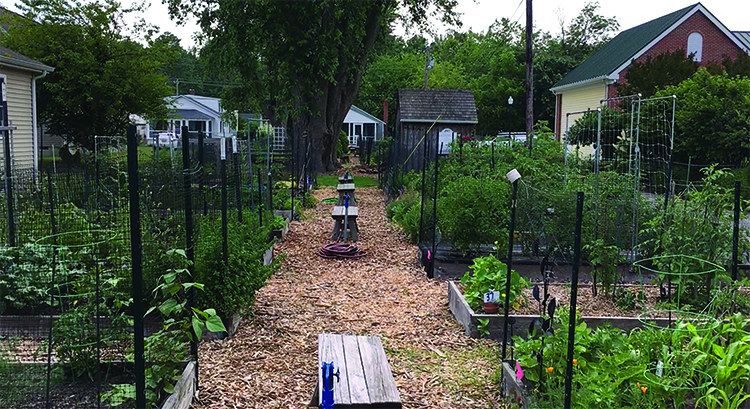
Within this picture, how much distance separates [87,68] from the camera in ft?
71.7

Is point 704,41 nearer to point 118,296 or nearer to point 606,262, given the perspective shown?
point 606,262

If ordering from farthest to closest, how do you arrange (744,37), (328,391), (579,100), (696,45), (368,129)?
1. (368,129)
2. (579,100)
3. (744,37)
4. (696,45)
5. (328,391)

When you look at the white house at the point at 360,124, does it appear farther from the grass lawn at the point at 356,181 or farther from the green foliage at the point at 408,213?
the green foliage at the point at 408,213

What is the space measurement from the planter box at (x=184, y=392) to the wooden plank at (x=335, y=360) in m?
0.87

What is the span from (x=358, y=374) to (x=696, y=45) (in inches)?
1035

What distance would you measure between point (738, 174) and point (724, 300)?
10088 millimetres

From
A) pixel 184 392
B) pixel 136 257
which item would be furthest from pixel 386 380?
pixel 136 257

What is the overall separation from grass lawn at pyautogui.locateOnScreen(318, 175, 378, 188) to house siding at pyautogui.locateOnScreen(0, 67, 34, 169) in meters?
8.89

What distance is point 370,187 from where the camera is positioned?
21109 millimetres

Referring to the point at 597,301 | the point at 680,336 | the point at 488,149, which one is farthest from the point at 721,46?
the point at 680,336

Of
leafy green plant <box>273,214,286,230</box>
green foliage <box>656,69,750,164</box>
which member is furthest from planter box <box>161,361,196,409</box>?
green foliage <box>656,69,750,164</box>

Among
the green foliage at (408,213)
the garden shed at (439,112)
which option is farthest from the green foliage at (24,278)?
the garden shed at (439,112)

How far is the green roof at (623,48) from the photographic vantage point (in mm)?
25141

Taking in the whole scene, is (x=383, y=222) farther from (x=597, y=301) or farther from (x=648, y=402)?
(x=648, y=402)
